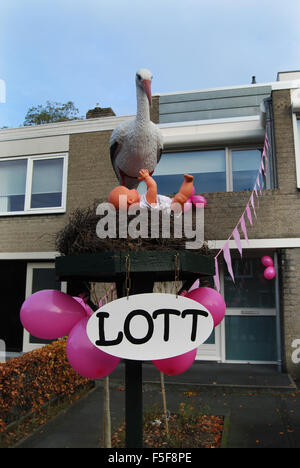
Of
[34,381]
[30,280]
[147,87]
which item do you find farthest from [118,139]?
[30,280]

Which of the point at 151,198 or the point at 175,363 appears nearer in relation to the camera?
the point at 175,363

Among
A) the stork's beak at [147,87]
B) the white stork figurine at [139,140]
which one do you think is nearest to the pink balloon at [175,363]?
the white stork figurine at [139,140]

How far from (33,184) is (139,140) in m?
7.79

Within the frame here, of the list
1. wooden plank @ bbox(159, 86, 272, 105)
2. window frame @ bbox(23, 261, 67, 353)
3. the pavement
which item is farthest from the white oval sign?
wooden plank @ bbox(159, 86, 272, 105)

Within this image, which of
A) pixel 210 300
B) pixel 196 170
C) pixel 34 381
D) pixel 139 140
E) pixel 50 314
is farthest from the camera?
pixel 196 170

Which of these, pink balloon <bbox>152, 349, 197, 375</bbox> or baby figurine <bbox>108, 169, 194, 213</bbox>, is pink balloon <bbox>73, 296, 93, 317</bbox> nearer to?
pink balloon <bbox>152, 349, 197, 375</bbox>

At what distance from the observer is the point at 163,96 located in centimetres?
1049

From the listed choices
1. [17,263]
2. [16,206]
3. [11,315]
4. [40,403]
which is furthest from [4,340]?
[40,403]

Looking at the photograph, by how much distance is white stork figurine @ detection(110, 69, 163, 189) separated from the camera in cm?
289

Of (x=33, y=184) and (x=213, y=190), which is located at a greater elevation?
(x=33, y=184)

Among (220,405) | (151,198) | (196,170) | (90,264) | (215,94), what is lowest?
(220,405)

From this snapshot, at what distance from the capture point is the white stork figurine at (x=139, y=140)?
2895mm

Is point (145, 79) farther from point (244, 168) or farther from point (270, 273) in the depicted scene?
point (244, 168)

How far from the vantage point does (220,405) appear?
18.7ft
